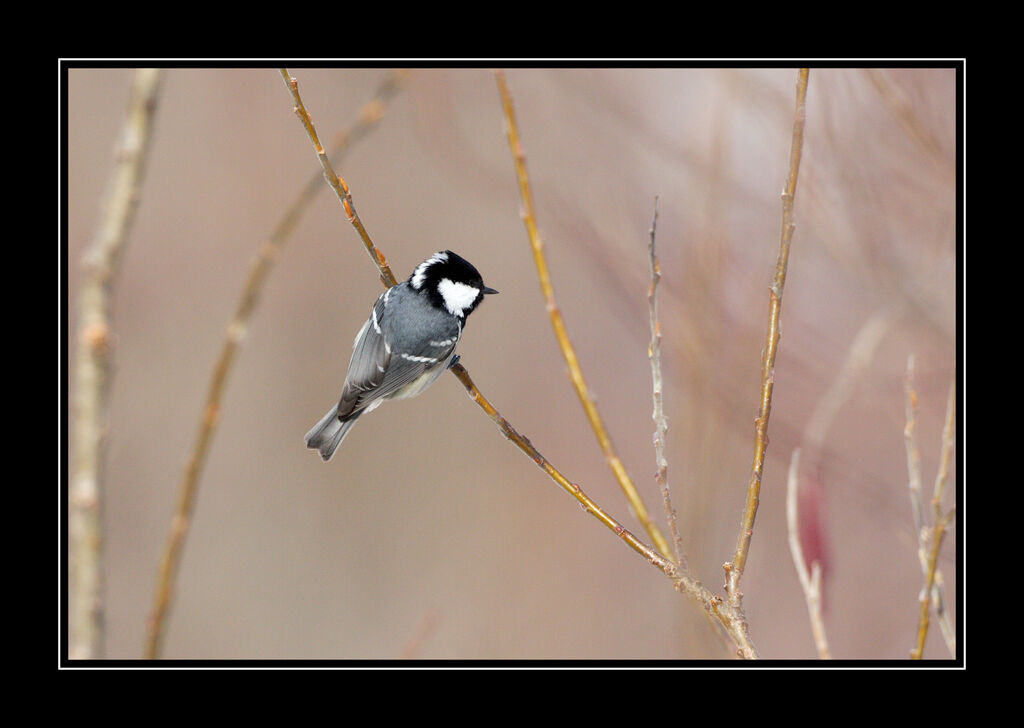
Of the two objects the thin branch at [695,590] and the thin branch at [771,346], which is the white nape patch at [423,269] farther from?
the thin branch at [771,346]

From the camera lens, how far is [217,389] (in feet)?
3.72

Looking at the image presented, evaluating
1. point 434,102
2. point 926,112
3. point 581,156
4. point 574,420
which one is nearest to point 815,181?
point 926,112

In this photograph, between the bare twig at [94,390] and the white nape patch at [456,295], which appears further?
the white nape patch at [456,295]

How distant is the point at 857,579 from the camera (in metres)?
2.65

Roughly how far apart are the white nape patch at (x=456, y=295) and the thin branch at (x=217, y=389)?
0.87 m

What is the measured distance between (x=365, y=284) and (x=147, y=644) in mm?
3186

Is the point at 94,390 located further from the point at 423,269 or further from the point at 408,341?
the point at 423,269

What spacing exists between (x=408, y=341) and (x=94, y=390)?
1.19 meters

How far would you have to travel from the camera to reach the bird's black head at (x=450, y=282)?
213 cm

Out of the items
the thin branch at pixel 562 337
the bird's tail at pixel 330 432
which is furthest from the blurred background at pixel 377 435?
the thin branch at pixel 562 337

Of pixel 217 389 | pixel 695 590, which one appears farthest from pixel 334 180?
pixel 695 590

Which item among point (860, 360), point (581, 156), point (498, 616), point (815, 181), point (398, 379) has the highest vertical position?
point (581, 156)

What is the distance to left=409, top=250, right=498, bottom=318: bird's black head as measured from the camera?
2129mm
